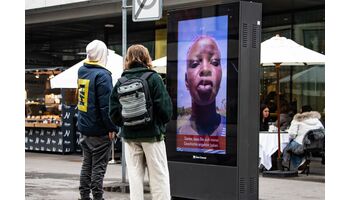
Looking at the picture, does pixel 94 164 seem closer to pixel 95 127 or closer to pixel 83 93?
pixel 95 127

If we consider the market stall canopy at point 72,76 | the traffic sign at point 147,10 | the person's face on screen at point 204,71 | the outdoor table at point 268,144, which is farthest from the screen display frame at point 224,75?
the market stall canopy at point 72,76

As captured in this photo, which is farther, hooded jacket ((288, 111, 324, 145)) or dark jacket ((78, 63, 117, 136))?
hooded jacket ((288, 111, 324, 145))

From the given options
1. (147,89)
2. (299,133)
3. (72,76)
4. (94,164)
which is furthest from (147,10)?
(72,76)

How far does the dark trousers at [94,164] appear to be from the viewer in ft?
25.4

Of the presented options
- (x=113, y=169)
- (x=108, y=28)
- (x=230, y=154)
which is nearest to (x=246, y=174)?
(x=230, y=154)

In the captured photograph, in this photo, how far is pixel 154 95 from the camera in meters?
6.65

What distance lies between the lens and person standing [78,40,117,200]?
25.3ft

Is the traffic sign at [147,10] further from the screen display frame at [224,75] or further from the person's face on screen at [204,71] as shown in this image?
the person's face on screen at [204,71]

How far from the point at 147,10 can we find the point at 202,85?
1648mm

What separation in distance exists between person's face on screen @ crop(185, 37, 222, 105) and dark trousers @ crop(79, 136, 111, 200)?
130 cm

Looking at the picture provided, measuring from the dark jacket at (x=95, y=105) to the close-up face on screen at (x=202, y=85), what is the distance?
1055 millimetres

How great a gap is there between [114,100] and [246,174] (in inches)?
78.1

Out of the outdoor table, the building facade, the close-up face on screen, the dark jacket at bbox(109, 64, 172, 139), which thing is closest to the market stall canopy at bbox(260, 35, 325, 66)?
the outdoor table

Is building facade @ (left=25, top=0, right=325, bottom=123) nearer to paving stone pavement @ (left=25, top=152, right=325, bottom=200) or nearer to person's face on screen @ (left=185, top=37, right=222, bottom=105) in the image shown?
paving stone pavement @ (left=25, top=152, right=325, bottom=200)
